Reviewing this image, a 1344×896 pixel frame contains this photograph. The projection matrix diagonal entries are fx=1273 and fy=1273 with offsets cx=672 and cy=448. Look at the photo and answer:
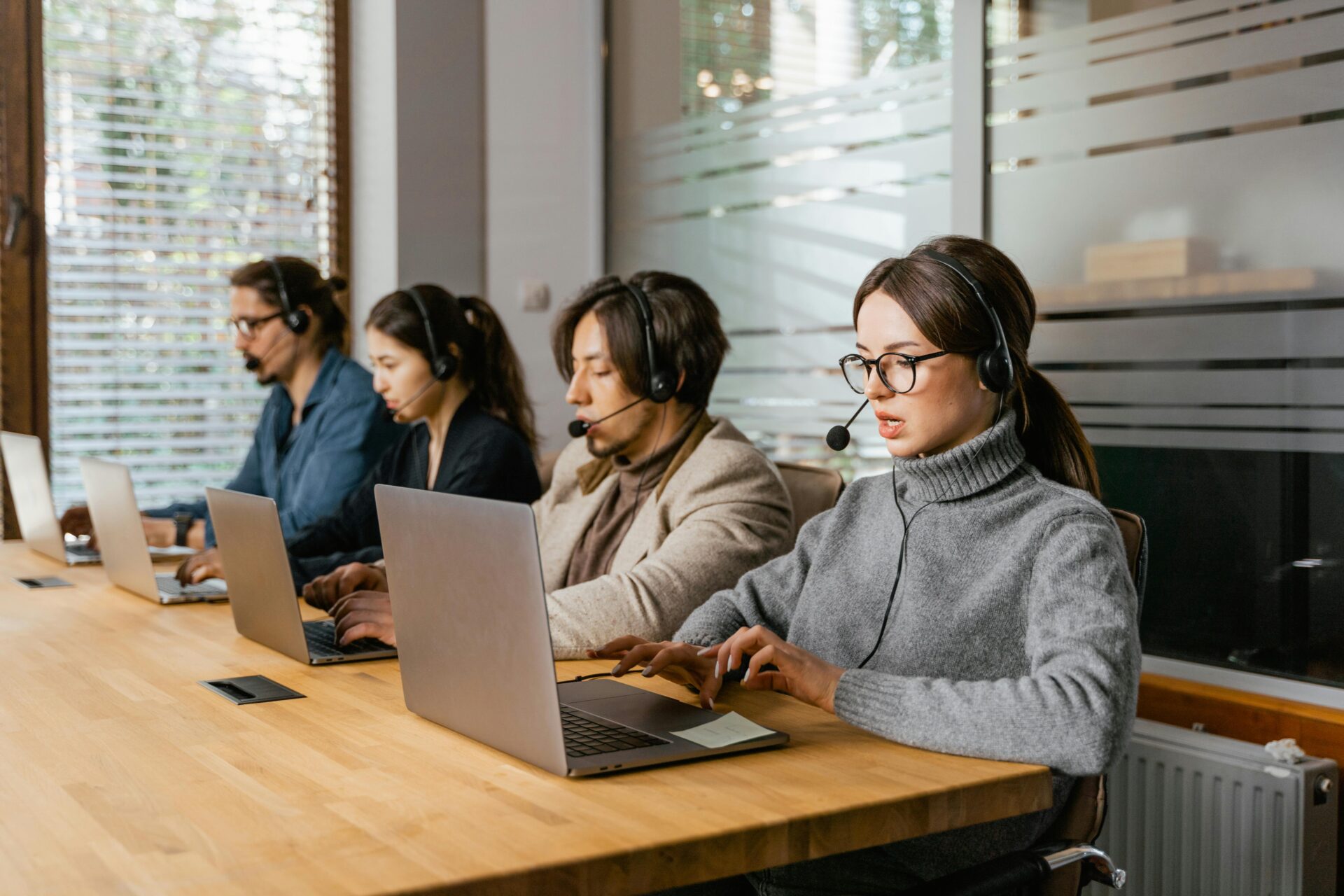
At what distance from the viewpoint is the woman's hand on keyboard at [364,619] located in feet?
5.27

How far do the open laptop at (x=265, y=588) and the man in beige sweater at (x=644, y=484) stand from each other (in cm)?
6

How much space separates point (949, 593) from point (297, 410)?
211cm

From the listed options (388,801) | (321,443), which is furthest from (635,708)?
(321,443)

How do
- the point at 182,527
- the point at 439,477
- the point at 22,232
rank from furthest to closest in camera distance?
the point at 22,232 < the point at 182,527 < the point at 439,477

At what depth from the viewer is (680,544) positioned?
175cm

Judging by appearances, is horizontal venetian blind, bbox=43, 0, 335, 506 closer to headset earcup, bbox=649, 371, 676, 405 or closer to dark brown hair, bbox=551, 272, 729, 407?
dark brown hair, bbox=551, 272, 729, 407

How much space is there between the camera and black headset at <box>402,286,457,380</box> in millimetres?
2504

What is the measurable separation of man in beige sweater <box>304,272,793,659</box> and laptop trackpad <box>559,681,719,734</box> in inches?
9.8

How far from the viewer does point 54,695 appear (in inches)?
55.8

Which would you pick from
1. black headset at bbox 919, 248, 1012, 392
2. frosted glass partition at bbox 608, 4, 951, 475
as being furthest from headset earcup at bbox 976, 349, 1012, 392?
frosted glass partition at bbox 608, 4, 951, 475

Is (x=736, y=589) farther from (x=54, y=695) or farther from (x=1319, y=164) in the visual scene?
(x=1319, y=164)

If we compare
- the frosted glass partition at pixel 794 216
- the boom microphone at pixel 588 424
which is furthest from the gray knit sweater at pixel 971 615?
the frosted glass partition at pixel 794 216

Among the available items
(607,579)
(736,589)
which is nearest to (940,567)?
(736,589)

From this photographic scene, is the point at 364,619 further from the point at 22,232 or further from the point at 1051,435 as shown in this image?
the point at 22,232
